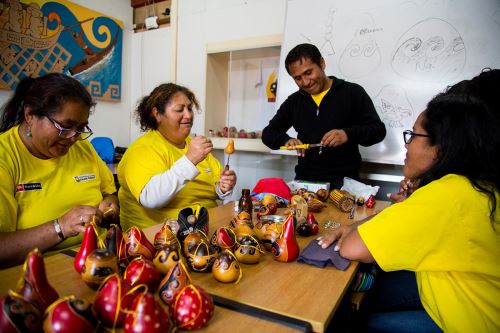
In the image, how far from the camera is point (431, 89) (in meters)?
2.64

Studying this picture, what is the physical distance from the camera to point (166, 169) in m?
1.80

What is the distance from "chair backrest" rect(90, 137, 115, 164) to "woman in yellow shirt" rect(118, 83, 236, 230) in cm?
221

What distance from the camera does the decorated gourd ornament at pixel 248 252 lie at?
104 centimetres

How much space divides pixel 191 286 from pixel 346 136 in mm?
1740

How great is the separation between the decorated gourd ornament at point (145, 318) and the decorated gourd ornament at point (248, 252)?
413mm

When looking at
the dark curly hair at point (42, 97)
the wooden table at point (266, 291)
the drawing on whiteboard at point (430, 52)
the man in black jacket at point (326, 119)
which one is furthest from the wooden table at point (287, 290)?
the drawing on whiteboard at point (430, 52)

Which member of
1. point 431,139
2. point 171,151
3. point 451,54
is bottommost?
point 171,151

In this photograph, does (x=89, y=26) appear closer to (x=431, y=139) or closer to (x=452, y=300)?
(x=431, y=139)

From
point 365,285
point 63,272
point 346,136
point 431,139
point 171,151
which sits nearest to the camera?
point 63,272

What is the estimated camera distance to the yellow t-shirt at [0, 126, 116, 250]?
122 cm

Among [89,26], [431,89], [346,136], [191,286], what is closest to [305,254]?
[191,286]

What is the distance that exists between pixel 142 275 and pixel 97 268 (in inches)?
4.7

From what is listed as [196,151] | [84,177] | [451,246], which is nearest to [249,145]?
[196,151]

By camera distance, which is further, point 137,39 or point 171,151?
point 137,39
